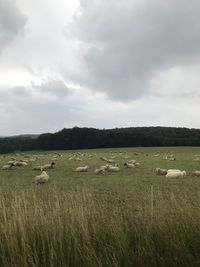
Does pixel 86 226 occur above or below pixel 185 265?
above

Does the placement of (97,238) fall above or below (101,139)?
below

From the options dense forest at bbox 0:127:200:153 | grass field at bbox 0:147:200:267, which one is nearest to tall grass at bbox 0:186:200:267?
grass field at bbox 0:147:200:267

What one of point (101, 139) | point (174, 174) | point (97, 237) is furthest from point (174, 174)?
point (101, 139)

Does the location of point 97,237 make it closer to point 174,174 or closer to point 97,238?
point 97,238

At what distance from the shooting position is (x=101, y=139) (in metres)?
123

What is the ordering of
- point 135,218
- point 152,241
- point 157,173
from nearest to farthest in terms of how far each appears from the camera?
point 152,241
point 135,218
point 157,173

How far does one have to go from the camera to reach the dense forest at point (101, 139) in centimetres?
11181

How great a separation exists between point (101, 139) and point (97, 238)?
379ft

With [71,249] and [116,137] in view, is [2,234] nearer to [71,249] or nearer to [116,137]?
[71,249]

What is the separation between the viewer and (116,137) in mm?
120250

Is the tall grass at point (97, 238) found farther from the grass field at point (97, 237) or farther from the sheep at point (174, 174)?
the sheep at point (174, 174)

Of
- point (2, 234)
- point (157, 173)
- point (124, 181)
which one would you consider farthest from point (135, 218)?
point (157, 173)

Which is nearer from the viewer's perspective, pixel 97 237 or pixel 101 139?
pixel 97 237

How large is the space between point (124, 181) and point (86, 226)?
13.5m
